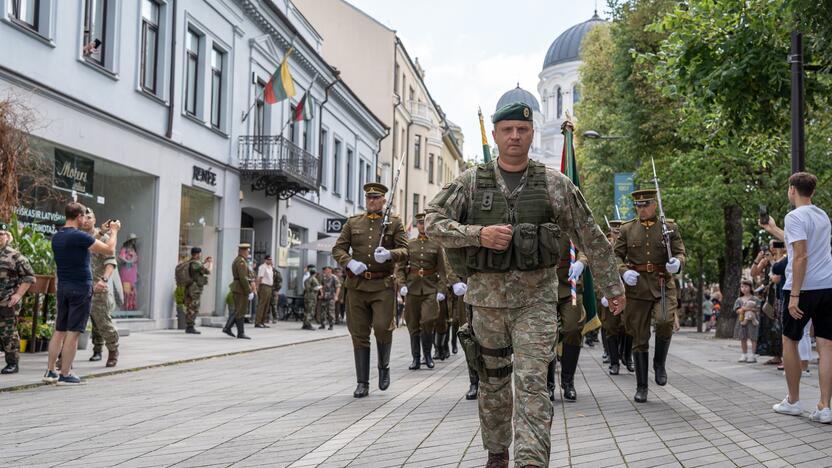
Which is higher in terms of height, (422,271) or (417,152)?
(417,152)

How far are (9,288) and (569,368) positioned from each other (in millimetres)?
6337

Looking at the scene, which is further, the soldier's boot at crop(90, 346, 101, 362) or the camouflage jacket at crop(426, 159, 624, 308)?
the soldier's boot at crop(90, 346, 101, 362)

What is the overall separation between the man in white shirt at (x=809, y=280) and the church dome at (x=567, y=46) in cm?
10069

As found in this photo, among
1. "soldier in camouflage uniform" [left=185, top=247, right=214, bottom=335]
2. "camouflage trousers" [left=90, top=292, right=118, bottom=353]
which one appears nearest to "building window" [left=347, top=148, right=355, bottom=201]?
"soldier in camouflage uniform" [left=185, top=247, right=214, bottom=335]

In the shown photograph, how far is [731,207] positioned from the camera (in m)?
24.2

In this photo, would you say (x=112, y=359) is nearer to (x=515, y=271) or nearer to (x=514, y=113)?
(x=515, y=271)

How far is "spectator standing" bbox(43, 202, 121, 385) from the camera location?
933cm

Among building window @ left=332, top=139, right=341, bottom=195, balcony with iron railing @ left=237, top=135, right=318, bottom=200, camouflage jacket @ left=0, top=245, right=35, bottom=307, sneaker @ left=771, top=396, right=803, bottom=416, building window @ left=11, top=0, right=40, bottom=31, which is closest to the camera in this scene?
sneaker @ left=771, top=396, right=803, bottom=416

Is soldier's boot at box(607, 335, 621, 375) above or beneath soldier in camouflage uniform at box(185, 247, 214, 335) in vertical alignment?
beneath

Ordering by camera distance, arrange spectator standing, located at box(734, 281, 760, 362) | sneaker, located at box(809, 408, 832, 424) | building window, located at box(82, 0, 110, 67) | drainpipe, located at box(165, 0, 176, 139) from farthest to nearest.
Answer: drainpipe, located at box(165, 0, 176, 139), building window, located at box(82, 0, 110, 67), spectator standing, located at box(734, 281, 760, 362), sneaker, located at box(809, 408, 832, 424)

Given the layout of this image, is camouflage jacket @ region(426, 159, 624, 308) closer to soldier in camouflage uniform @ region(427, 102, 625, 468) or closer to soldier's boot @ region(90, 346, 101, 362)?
soldier in camouflage uniform @ region(427, 102, 625, 468)

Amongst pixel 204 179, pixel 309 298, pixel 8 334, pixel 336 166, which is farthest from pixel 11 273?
pixel 336 166

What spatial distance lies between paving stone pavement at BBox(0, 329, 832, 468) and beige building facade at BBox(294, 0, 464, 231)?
29170 mm

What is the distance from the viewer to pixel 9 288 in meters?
10.1
